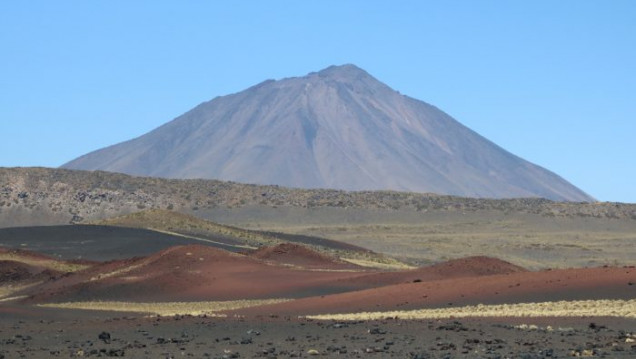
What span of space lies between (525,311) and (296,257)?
27972 mm

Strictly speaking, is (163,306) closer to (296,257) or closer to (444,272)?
(444,272)

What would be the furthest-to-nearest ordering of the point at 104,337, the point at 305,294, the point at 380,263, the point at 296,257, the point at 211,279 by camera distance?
the point at 380,263, the point at 296,257, the point at 211,279, the point at 305,294, the point at 104,337

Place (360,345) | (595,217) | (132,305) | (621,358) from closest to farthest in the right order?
(621,358) < (360,345) < (132,305) < (595,217)

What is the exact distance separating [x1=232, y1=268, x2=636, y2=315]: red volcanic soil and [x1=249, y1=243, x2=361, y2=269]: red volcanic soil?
63.5ft

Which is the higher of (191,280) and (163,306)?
(191,280)

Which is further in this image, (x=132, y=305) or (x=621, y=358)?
(x=132, y=305)

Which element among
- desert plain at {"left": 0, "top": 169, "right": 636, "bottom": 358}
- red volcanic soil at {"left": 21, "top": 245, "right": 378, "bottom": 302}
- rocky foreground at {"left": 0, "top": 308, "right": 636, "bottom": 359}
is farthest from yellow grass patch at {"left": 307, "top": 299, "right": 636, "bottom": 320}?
red volcanic soil at {"left": 21, "top": 245, "right": 378, "bottom": 302}

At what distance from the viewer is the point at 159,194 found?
118 metres

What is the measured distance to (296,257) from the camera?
54.5 m

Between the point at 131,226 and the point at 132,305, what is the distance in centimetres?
3631

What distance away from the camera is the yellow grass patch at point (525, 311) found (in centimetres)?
2598

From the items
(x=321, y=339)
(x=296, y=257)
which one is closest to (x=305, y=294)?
(x=296, y=257)

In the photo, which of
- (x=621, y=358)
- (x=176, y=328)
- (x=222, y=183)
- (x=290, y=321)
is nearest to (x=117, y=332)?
(x=176, y=328)

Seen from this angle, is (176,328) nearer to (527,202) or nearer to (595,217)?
(595,217)
